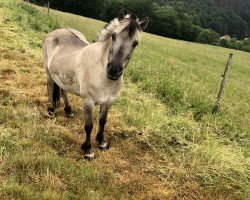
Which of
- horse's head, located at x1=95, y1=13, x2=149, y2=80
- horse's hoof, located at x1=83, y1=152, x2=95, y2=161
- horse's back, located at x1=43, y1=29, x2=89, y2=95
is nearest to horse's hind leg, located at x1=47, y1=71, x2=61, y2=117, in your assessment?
horse's back, located at x1=43, y1=29, x2=89, y2=95

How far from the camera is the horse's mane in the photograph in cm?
548

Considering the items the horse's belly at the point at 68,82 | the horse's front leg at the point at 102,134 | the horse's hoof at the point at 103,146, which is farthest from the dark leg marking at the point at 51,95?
the horse's hoof at the point at 103,146

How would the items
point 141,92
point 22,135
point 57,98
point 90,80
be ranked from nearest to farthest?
1. point 90,80
2. point 22,135
3. point 57,98
4. point 141,92

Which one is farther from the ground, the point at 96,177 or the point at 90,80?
the point at 90,80

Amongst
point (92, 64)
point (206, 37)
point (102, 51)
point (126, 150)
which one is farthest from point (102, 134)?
point (206, 37)

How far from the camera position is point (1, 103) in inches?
314

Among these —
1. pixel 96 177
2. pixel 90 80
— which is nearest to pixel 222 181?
pixel 96 177

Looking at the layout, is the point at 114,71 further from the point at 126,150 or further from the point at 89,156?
the point at 126,150

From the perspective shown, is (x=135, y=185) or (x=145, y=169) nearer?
(x=135, y=185)

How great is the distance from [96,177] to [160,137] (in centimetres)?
223

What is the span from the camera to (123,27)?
18.1ft

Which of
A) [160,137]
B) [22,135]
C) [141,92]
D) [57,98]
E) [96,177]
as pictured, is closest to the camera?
[96,177]

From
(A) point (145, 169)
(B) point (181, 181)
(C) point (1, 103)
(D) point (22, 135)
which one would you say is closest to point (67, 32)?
(C) point (1, 103)

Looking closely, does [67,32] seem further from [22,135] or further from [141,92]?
[141,92]
